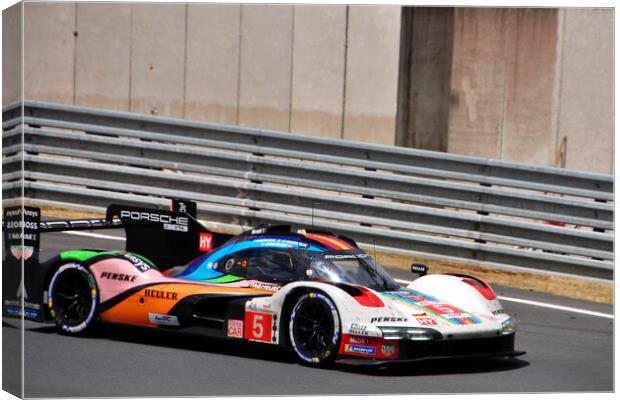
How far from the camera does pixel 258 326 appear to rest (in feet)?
31.2

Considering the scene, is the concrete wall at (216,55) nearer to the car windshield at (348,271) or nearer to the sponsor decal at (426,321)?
the car windshield at (348,271)

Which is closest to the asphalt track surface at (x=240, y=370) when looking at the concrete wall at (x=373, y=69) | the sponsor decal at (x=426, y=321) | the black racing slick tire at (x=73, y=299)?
the black racing slick tire at (x=73, y=299)

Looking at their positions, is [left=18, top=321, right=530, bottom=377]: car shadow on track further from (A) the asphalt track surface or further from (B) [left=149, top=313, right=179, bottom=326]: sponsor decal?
(B) [left=149, top=313, right=179, bottom=326]: sponsor decal

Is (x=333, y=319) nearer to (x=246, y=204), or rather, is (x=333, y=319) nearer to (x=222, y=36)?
(x=246, y=204)

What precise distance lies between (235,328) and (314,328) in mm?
702

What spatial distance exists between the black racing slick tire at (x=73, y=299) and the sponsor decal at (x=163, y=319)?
0.48m

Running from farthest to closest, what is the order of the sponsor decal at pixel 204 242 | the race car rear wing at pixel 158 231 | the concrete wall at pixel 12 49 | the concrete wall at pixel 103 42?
the concrete wall at pixel 103 42 → the sponsor decal at pixel 204 242 → the race car rear wing at pixel 158 231 → the concrete wall at pixel 12 49

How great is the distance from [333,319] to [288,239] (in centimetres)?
113

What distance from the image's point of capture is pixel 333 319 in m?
9.14

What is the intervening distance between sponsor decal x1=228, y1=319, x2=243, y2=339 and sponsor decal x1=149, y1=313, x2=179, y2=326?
0.50 metres

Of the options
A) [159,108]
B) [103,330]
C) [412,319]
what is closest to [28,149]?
[159,108]

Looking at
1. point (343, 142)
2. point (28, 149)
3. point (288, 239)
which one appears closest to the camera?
point (288, 239)

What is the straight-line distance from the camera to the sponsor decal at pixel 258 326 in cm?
946

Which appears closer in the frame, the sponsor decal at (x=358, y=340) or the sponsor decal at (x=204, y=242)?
the sponsor decal at (x=358, y=340)
